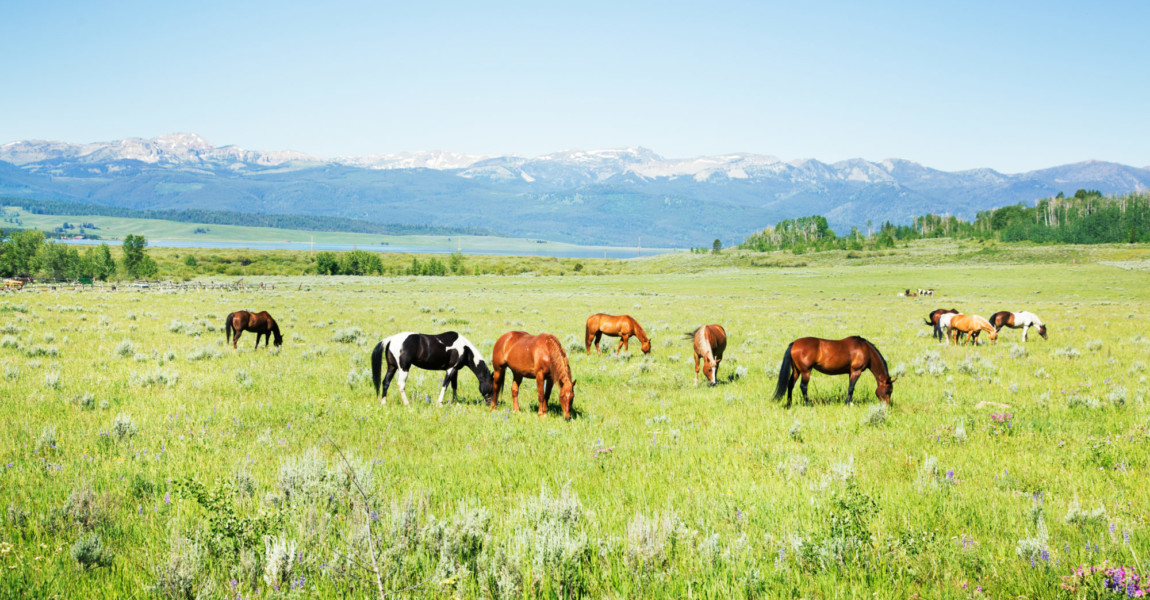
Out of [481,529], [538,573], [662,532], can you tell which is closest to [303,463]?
[481,529]

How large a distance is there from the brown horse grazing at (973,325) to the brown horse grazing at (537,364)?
767 inches

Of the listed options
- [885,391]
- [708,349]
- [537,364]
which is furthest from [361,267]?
[885,391]

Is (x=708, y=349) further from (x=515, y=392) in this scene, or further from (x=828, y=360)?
(x=515, y=392)

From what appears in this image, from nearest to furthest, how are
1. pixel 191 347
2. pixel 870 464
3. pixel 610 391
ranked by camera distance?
pixel 870 464
pixel 610 391
pixel 191 347

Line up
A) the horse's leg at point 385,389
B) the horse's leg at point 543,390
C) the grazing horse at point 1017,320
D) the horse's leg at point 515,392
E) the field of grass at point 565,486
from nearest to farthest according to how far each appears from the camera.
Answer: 1. the field of grass at point 565,486
2. the horse's leg at point 543,390
3. the horse's leg at point 515,392
4. the horse's leg at point 385,389
5. the grazing horse at point 1017,320

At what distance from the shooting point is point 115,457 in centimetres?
705

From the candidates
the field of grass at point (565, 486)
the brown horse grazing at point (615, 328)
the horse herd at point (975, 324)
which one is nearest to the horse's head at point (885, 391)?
the field of grass at point (565, 486)

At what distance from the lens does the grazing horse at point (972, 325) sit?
22.1m

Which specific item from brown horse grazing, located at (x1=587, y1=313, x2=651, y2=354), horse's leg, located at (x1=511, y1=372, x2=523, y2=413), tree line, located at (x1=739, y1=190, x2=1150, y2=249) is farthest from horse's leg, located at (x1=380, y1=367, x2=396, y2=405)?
tree line, located at (x1=739, y1=190, x2=1150, y2=249)

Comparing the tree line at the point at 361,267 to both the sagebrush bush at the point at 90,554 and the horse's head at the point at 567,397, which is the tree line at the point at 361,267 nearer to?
the horse's head at the point at 567,397

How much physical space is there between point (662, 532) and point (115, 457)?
22.8ft

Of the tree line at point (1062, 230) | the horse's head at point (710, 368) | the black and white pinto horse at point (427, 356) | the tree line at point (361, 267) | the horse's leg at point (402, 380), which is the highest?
the tree line at point (1062, 230)

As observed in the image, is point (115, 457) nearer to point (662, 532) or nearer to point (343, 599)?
point (343, 599)

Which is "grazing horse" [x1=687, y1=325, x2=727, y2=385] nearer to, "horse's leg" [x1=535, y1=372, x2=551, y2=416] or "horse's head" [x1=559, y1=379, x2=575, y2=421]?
"horse's leg" [x1=535, y1=372, x2=551, y2=416]
